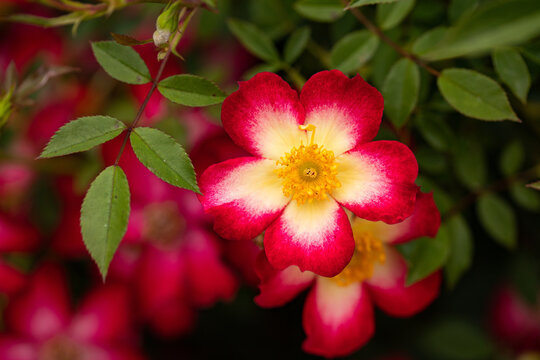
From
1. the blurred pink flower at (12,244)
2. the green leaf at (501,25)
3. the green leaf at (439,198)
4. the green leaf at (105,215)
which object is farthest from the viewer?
the blurred pink flower at (12,244)

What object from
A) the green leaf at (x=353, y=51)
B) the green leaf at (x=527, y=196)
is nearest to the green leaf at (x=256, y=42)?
the green leaf at (x=353, y=51)

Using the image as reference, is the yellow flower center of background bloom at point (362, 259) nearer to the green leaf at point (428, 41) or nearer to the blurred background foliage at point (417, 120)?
the blurred background foliage at point (417, 120)

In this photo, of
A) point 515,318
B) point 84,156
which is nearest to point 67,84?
point 84,156

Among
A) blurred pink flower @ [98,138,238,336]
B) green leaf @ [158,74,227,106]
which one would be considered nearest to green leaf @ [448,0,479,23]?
green leaf @ [158,74,227,106]

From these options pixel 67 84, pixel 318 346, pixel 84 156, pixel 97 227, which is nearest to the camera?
pixel 97 227

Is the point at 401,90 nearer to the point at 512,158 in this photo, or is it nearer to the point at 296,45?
the point at 296,45

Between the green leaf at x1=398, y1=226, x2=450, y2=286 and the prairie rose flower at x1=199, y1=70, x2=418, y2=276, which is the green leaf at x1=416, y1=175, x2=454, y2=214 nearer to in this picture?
the green leaf at x1=398, y1=226, x2=450, y2=286

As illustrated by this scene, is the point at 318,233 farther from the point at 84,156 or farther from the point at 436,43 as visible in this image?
the point at 84,156
